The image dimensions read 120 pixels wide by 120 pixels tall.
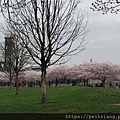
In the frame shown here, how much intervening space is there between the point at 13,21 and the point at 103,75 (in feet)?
137

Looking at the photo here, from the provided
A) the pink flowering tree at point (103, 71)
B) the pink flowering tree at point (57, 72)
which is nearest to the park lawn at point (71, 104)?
the pink flowering tree at point (103, 71)

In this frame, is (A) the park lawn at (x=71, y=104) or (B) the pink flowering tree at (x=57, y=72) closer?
(A) the park lawn at (x=71, y=104)

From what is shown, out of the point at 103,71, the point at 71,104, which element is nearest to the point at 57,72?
the point at 103,71

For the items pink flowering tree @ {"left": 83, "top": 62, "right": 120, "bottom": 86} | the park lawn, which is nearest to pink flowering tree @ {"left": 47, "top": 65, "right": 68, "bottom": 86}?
pink flowering tree @ {"left": 83, "top": 62, "right": 120, "bottom": 86}

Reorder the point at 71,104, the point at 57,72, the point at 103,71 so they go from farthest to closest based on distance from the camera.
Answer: the point at 57,72 < the point at 103,71 < the point at 71,104

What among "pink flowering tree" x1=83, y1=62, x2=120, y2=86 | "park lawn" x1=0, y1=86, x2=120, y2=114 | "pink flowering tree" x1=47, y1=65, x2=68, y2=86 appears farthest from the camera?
"pink flowering tree" x1=47, y1=65, x2=68, y2=86

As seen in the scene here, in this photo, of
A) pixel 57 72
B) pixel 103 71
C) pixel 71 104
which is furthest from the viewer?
pixel 57 72

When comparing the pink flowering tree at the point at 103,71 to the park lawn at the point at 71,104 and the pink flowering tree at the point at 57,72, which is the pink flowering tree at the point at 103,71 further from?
the park lawn at the point at 71,104

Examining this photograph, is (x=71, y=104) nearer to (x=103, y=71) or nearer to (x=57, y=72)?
(x=103, y=71)

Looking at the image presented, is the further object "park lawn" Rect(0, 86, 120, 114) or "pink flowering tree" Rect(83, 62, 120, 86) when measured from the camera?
"pink flowering tree" Rect(83, 62, 120, 86)

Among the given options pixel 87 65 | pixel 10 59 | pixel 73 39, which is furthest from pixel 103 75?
pixel 73 39

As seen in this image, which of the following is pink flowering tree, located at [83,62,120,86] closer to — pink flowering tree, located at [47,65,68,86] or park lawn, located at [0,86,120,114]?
pink flowering tree, located at [47,65,68,86]

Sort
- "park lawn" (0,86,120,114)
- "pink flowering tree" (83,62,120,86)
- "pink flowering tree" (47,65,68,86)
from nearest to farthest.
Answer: "park lawn" (0,86,120,114) < "pink flowering tree" (83,62,120,86) < "pink flowering tree" (47,65,68,86)
